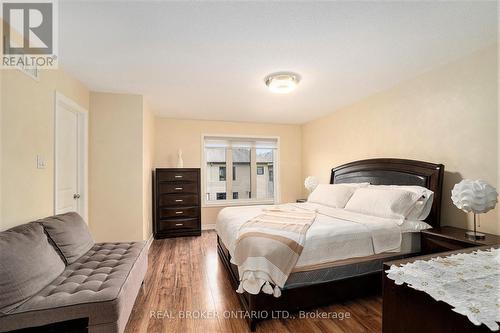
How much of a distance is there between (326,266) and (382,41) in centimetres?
204

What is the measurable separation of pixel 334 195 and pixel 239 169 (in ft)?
8.37

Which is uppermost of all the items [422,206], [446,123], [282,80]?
[282,80]

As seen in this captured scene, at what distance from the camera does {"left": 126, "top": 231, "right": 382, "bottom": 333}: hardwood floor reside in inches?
72.6

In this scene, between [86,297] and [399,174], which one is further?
[399,174]

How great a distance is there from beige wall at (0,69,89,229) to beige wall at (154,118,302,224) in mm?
2322

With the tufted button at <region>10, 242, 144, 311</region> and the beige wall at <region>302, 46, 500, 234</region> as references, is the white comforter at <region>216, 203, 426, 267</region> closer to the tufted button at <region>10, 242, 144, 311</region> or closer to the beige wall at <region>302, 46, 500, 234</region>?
the beige wall at <region>302, 46, 500, 234</region>

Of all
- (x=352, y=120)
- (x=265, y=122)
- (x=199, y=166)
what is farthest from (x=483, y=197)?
(x=199, y=166)

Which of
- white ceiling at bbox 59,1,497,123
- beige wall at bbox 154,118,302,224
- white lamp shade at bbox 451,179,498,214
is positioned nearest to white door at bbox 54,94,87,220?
white ceiling at bbox 59,1,497,123

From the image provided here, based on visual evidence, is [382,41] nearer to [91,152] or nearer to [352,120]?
[352,120]

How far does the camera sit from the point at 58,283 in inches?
63.6

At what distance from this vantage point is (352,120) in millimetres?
3879

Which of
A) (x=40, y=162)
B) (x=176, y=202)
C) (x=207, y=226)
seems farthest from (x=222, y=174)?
(x=40, y=162)

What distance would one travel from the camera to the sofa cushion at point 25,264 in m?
1.31

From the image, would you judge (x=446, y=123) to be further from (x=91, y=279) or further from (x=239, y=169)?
(x=239, y=169)
